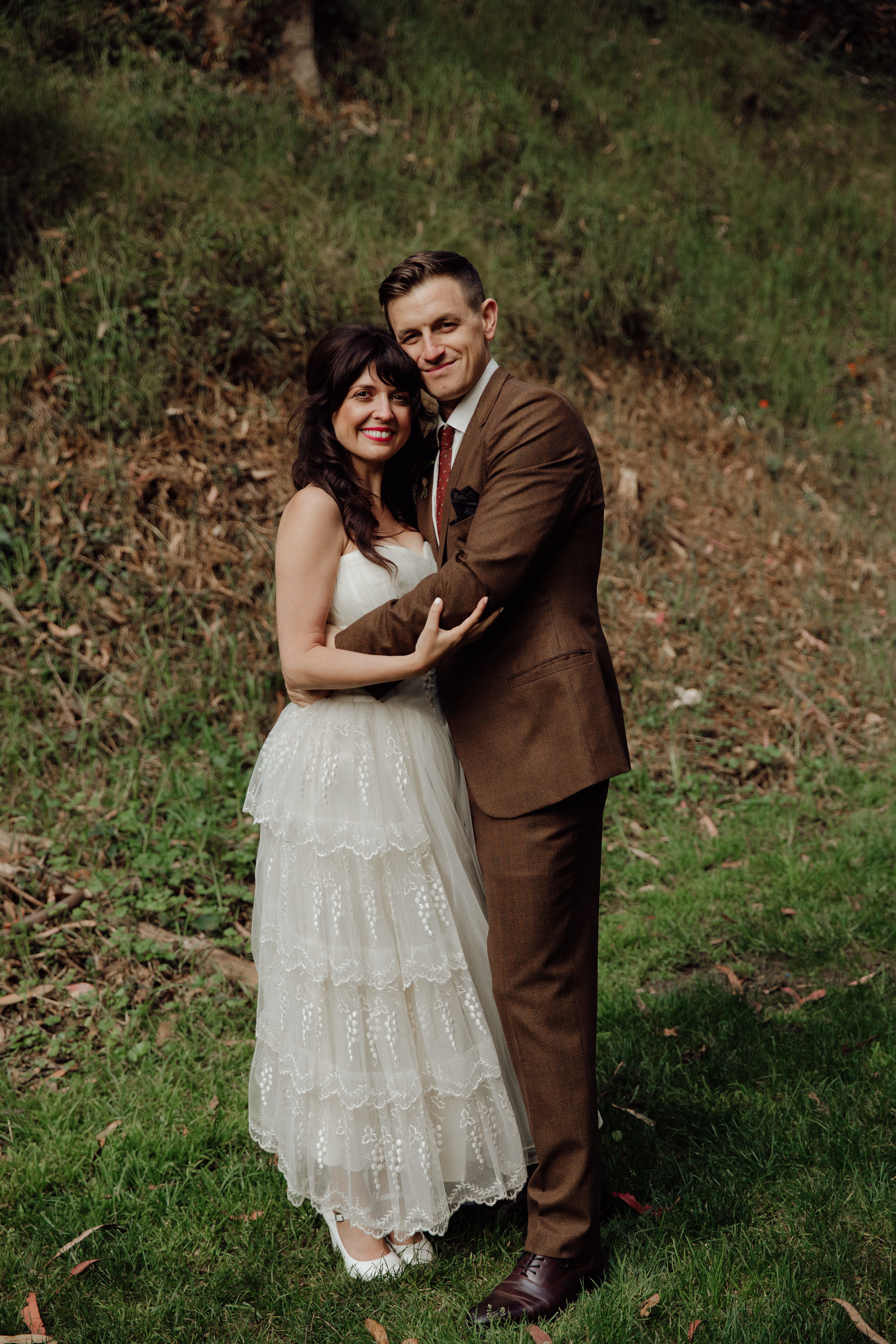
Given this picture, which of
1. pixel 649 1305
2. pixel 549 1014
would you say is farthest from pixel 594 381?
pixel 649 1305

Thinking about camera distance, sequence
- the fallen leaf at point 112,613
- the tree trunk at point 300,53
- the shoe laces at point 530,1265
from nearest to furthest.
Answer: the shoe laces at point 530,1265 < the fallen leaf at point 112,613 < the tree trunk at point 300,53

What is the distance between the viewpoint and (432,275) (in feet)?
9.55

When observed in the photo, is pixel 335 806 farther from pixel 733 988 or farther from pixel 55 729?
pixel 55 729

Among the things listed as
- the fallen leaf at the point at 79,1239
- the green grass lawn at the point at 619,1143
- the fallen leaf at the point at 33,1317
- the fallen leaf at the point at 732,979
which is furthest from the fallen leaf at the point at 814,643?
the fallen leaf at the point at 33,1317

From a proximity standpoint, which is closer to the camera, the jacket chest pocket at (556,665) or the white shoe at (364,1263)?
the jacket chest pocket at (556,665)

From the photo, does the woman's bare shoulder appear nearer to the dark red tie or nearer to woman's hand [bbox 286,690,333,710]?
the dark red tie

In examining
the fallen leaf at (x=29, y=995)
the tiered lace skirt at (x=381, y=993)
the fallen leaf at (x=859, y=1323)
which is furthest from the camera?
the fallen leaf at (x=29, y=995)

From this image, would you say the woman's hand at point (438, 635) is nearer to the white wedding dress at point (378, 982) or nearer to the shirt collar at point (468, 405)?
the white wedding dress at point (378, 982)

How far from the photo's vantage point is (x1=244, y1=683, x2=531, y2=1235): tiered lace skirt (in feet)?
9.30

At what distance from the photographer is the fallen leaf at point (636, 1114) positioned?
3506 mm

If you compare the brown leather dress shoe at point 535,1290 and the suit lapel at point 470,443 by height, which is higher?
the suit lapel at point 470,443

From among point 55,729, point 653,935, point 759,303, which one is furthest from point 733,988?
point 759,303

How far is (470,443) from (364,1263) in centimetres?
236

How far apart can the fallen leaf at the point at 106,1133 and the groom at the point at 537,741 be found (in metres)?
1.50
